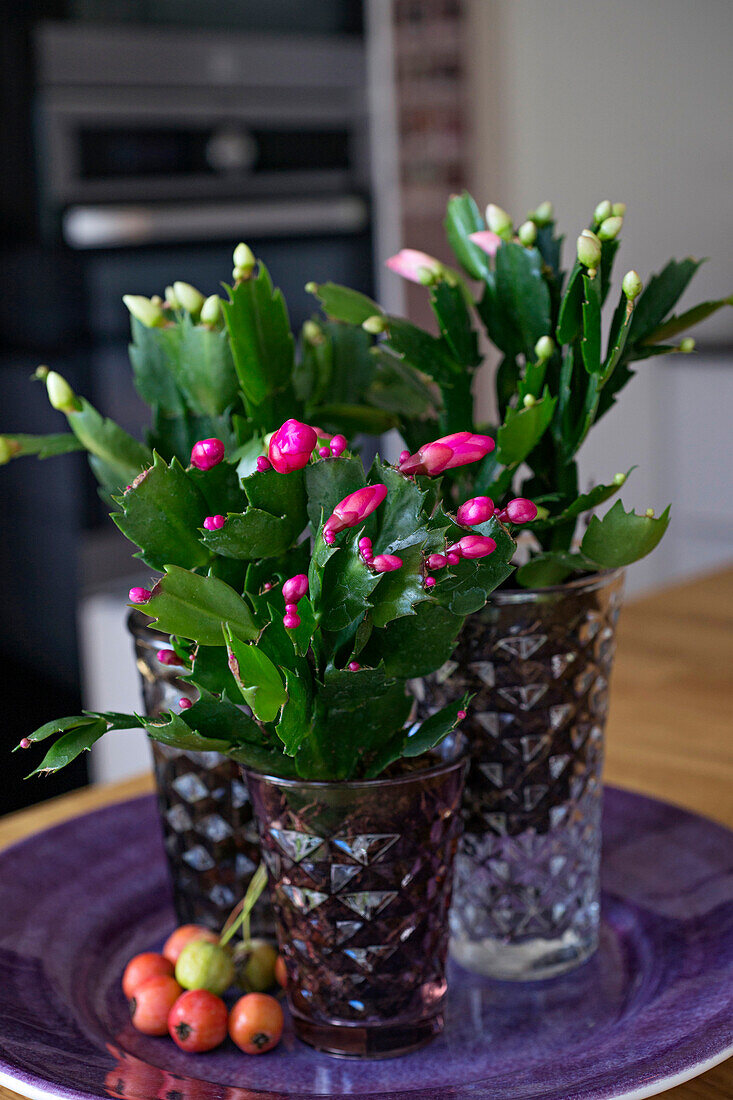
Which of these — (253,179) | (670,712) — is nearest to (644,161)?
(253,179)

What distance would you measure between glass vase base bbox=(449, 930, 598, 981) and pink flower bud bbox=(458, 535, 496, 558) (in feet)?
0.89

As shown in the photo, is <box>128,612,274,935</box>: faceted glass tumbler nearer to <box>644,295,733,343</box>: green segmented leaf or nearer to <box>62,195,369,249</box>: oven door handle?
<box>644,295,733,343</box>: green segmented leaf

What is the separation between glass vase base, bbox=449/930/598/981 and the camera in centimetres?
61

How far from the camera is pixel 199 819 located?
61cm

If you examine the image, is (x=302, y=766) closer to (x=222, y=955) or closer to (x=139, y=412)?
(x=222, y=955)

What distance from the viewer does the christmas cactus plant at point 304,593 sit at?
43 centimetres

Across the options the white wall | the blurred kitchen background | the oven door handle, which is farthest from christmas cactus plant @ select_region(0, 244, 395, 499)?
the white wall

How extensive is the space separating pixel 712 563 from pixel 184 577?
2.71m

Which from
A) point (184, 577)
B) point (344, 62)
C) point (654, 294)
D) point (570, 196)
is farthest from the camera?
point (570, 196)

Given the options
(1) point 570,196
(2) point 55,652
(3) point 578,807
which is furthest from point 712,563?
(3) point 578,807

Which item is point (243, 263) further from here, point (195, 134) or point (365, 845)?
point (195, 134)

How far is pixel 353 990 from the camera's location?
1.71 feet

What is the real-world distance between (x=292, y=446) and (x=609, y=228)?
179 mm

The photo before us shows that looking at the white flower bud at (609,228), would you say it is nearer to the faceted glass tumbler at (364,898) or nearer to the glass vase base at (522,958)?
the faceted glass tumbler at (364,898)
